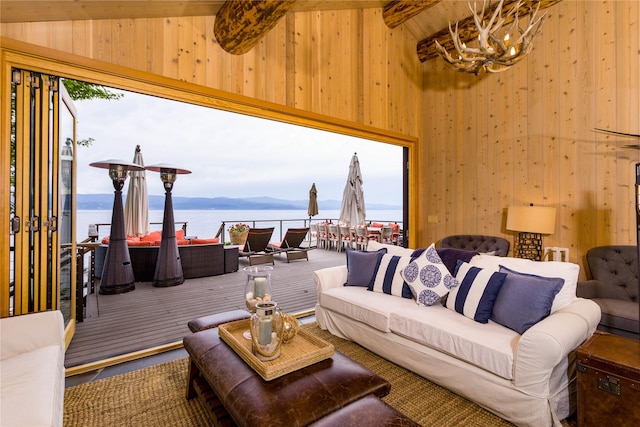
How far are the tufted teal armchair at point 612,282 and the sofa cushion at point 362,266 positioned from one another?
6.24 ft

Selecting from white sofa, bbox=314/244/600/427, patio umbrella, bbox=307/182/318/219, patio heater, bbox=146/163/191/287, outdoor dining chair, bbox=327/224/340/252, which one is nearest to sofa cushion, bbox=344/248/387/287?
white sofa, bbox=314/244/600/427

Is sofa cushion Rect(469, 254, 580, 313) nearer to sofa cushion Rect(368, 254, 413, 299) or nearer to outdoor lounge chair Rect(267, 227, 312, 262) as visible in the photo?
sofa cushion Rect(368, 254, 413, 299)

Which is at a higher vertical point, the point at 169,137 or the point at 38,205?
the point at 169,137

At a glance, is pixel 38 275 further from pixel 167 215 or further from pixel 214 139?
pixel 214 139

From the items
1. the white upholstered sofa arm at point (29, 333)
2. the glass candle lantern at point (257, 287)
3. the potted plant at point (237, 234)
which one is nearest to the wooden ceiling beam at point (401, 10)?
the glass candle lantern at point (257, 287)

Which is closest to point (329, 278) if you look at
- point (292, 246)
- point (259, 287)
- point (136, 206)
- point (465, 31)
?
point (259, 287)

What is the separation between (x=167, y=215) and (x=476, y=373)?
14.6ft

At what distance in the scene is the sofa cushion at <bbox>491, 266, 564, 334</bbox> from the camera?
1.92 m

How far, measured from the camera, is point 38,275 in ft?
7.39

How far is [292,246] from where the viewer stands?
727 centimetres

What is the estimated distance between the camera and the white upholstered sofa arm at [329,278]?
3150 mm

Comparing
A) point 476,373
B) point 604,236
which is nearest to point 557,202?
point 604,236

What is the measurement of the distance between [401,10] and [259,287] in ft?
13.7

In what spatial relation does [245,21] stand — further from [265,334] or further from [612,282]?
[612,282]
